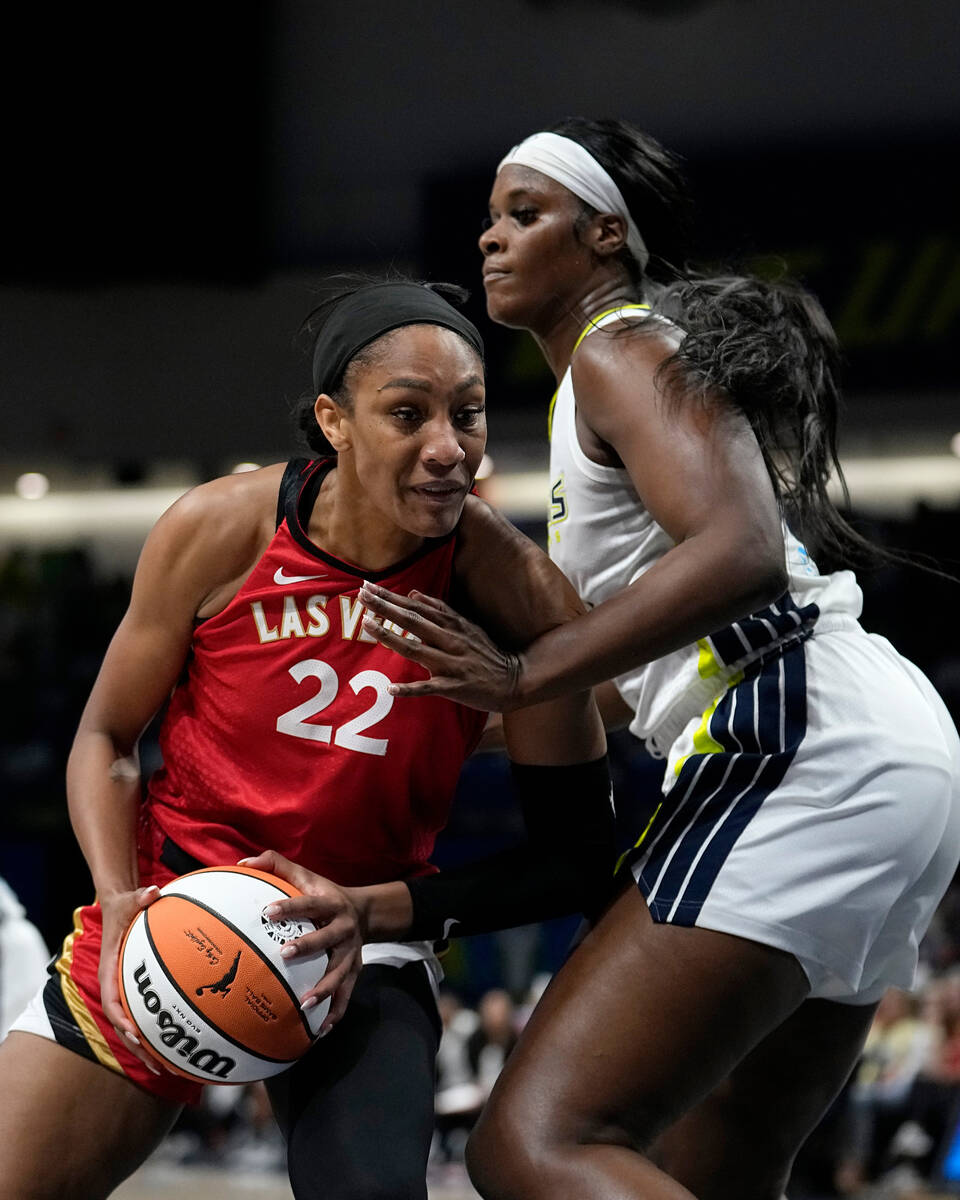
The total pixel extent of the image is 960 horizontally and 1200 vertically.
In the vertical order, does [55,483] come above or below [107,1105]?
below

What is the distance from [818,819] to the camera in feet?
6.78

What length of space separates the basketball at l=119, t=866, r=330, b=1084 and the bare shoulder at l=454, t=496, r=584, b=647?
1.63 feet

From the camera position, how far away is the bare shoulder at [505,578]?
2.15m

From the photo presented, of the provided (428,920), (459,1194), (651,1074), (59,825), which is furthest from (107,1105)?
(59,825)

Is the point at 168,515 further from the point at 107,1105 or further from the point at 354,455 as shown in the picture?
the point at 107,1105

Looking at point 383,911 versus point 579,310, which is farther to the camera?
point 579,310

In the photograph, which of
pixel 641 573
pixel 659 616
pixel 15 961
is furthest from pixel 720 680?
pixel 15 961

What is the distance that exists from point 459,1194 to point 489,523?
552 centimetres

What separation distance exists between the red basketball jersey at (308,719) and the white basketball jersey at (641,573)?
25 cm

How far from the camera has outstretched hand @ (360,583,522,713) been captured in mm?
1929

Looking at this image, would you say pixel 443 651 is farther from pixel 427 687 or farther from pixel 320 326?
pixel 320 326

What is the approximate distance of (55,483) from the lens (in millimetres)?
11508

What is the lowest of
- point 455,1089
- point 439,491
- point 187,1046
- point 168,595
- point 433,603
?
point 455,1089

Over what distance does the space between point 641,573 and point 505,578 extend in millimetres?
238
